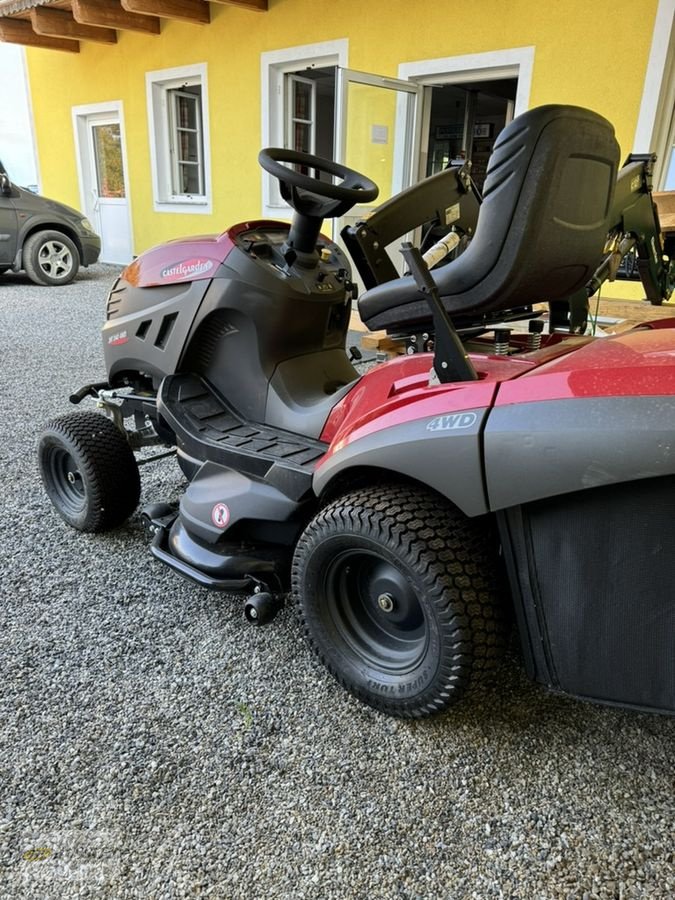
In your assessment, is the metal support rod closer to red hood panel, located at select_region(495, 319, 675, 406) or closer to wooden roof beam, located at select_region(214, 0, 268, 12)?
red hood panel, located at select_region(495, 319, 675, 406)

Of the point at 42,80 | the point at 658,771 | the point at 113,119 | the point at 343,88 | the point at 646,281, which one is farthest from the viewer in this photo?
the point at 42,80

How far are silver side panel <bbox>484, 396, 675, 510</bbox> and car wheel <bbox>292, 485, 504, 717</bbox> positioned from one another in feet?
0.65

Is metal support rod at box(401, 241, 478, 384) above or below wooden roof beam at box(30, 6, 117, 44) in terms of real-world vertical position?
below

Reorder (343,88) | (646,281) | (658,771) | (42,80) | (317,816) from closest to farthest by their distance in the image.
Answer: (317,816), (658,771), (646,281), (343,88), (42,80)

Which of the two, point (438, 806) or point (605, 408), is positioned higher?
point (605, 408)

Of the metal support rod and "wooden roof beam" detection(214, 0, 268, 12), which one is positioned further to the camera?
"wooden roof beam" detection(214, 0, 268, 12)

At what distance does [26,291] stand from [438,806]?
27.1 feet

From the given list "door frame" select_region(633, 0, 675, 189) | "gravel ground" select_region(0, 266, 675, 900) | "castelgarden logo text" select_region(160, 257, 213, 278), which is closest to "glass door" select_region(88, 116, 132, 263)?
"door frame" select_region(633, 0, 675, 189)

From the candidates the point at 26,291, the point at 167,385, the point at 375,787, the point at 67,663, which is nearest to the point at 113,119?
the point at 26,291

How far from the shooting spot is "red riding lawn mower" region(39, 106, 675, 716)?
1198 mm

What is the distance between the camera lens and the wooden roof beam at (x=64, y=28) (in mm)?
9164

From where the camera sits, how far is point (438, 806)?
139 cm

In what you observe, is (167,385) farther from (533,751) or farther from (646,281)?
(646,281)

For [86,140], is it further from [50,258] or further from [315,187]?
[315,187]
